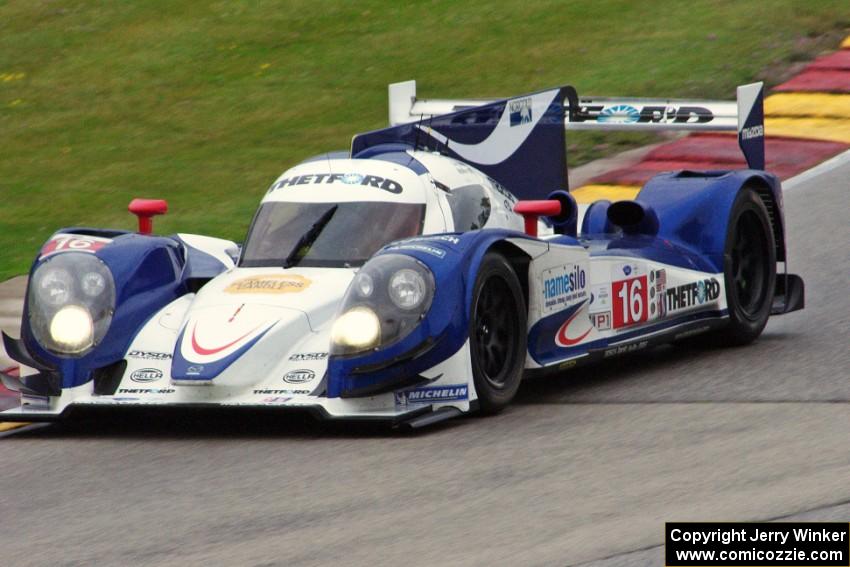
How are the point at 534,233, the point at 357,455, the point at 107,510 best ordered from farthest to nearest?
1. the point at 534,233
2. the point at 357,455
3. the point at 107,510

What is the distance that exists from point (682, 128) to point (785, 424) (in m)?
3.04

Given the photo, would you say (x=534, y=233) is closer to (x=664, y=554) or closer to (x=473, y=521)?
(x=473, y=521)

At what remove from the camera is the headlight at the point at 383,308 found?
6871mm

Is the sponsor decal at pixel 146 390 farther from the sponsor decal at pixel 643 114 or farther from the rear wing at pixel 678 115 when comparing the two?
the sponsor decal at pixel 643 114

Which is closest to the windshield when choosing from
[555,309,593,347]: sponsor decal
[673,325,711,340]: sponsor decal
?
[555,309,593,347]: sponsor decal

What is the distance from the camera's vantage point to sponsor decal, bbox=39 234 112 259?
769 cm

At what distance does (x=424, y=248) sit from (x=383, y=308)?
13.5 inches

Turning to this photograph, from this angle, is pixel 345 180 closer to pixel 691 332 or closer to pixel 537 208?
pixel 537 208

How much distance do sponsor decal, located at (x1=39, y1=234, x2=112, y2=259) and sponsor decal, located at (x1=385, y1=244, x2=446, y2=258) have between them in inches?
60.4

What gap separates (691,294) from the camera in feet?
28.1

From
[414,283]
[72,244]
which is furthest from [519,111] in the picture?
[72,244]

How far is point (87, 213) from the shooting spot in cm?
1489

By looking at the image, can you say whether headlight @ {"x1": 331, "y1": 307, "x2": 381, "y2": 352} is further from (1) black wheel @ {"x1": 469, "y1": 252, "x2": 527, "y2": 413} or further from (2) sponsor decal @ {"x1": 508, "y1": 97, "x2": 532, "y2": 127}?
(2) sponsor decal @ {"x1": 508, "y1": 97, "x2": 532, "y2": 127}

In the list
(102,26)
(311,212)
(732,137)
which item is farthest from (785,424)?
(102,26)
